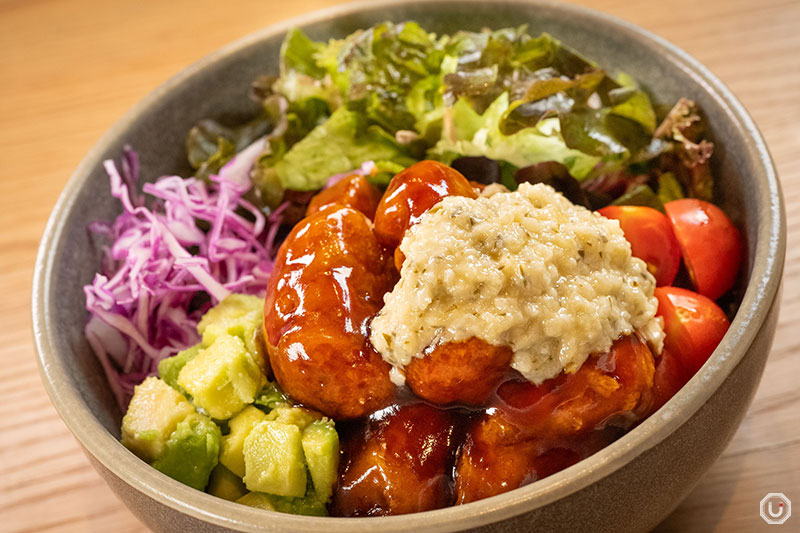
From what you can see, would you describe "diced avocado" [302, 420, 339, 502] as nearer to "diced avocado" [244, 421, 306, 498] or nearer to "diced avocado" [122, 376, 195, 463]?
"diced avocado" [244, 421, 306, 498]

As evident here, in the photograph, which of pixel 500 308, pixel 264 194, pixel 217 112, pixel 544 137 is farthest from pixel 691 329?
pixel 217 112

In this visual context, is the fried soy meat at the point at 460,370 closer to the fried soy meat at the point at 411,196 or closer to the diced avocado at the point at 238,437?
the fried soy meat at the point at 411,196

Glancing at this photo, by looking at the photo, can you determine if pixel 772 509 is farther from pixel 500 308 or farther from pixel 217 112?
pixel 217 112

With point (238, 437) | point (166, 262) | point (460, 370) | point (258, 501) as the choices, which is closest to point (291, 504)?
point (258, 501)

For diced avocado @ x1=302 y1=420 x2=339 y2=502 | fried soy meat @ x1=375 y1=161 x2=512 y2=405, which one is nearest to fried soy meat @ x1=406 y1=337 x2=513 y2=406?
→ fried soy meat @ x1=375 y1=161 x2=512 y2=405

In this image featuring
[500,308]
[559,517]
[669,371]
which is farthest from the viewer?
[669,371]
